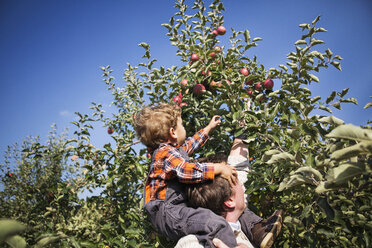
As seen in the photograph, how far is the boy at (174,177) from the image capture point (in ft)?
5.32

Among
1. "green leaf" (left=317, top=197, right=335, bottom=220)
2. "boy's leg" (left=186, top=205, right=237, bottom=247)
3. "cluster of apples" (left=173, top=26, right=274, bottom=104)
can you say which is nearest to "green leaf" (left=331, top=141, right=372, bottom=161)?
"green leaf" (left=317, top=197, right=335, bottom=220)

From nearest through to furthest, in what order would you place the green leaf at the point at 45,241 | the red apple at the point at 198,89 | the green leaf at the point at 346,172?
the green leaf at the point at 45,241 < the green leaf at the point at 346,172 < the red apple at the point at 198,89

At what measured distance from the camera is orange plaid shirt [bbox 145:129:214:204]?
1.78 metres

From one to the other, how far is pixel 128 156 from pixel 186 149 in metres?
0.72

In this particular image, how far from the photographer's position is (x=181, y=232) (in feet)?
5.51

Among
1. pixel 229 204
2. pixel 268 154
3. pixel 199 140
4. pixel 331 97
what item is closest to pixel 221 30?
pixel 199 140

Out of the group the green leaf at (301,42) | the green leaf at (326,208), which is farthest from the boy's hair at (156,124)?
the green leaf at (326,208)

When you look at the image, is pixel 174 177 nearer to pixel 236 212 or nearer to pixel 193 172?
pixel 193 172

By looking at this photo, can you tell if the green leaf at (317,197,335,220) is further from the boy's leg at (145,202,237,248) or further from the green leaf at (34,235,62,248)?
the green leaf at (34,235,62,248)

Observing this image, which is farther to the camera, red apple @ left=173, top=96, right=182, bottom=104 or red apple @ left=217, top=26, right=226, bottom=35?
red apple @ left=217, top=26, right=226, bottom=35

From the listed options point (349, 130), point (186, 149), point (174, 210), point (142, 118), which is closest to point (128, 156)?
point (142, 118)

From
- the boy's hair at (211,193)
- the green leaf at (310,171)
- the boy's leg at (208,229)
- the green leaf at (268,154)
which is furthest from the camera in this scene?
the boy's hair at (211,193)

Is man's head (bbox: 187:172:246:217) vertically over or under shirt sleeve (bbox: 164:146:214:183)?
under

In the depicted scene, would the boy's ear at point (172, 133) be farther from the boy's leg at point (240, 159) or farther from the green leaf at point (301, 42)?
the green leaf at point (301, 42)
